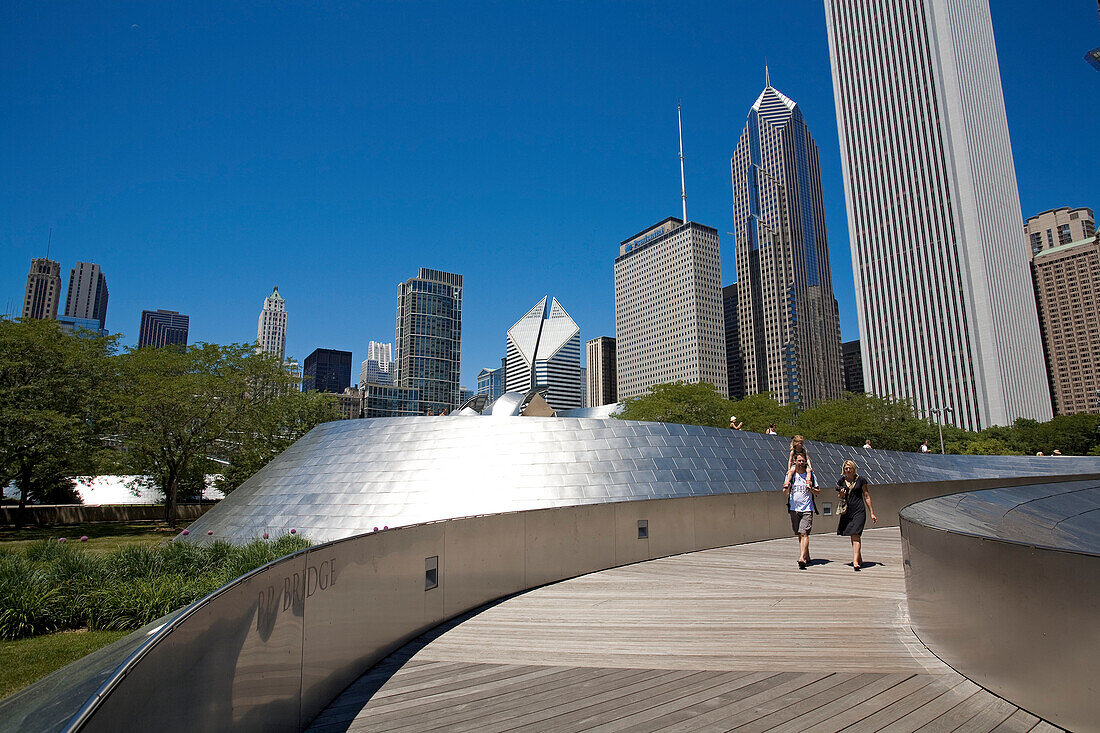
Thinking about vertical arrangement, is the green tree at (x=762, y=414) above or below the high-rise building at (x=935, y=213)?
below

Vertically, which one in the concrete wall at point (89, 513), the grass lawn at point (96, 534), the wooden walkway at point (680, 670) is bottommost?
the grass lawn at point (96, 534)

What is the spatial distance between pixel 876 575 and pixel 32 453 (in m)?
35.6

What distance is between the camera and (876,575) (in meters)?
10.0

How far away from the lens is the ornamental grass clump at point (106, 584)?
858 centimetres

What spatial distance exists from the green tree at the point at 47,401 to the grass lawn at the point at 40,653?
2483cm

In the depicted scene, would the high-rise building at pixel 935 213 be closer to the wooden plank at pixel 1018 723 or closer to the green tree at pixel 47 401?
the green tree at pixel 47 401

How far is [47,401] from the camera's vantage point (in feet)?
99.7

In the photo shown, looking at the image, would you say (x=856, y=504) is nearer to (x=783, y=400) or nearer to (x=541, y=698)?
(x=541, y=698)

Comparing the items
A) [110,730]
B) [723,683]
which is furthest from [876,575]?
[110,730]

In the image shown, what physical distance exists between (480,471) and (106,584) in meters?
8.32

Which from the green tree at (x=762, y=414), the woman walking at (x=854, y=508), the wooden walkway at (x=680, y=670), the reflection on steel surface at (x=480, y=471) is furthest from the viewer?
the green tree at (x=762, y=414)

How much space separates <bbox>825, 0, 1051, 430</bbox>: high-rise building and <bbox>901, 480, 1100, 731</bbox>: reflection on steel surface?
12539 cm

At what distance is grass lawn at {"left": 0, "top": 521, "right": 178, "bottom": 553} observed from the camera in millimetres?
24672

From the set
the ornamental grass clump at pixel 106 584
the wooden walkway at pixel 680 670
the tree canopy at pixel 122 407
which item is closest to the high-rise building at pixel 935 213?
the tree canopy at pixel 122 407
